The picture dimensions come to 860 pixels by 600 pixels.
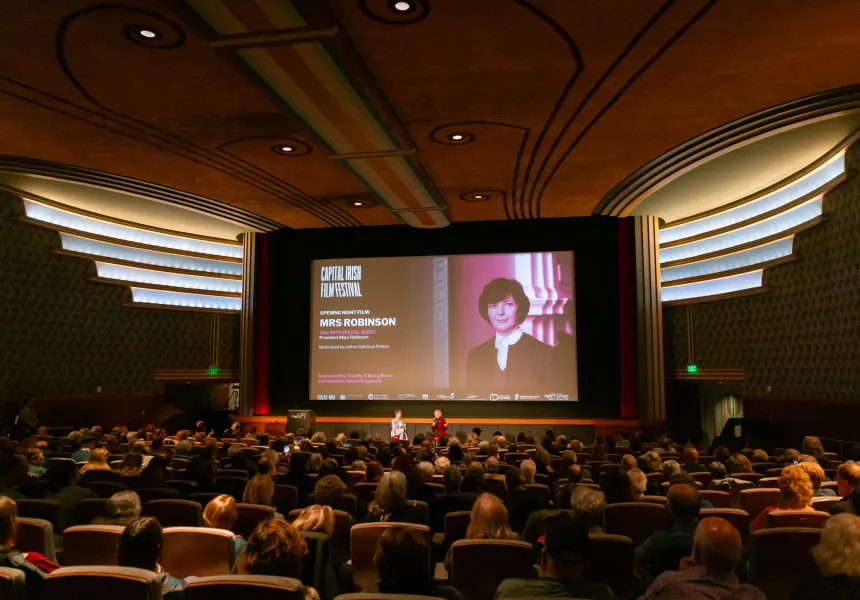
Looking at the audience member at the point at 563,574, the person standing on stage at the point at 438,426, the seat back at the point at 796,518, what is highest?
the audience member at the point at 563,574

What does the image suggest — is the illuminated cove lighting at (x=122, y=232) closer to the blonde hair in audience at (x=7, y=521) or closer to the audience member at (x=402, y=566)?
the blonde hair in audience at (x=7, y=521)

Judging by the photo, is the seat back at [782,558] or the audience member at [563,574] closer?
the audience member at [563,574]

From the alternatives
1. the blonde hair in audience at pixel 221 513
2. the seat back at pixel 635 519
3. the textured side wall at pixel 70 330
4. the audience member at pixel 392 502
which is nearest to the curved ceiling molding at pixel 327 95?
the audience member at pixel 392 502

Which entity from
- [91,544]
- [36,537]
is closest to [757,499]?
[91,544]

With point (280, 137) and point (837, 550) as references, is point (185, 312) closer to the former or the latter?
point (280, 137)

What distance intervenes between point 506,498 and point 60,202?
12.5 metres

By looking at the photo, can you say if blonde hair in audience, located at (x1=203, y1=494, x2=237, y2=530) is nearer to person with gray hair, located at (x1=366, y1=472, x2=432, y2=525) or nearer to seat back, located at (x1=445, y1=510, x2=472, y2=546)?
person with gray hair, located at (x1=366, y1=472, x2=432, y2=525)

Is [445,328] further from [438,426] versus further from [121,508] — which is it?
[121,508]

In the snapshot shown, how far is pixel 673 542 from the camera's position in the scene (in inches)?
126

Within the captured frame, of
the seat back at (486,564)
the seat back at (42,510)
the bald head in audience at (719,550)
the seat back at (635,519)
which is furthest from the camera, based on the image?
the seat back at (42,510)

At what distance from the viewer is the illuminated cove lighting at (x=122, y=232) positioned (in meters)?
13.4

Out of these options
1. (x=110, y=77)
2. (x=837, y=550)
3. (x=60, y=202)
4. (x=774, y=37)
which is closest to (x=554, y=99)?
(x=774, y=37)

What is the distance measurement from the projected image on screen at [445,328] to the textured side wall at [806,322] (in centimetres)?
305

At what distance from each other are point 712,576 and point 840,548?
0.50 metres
